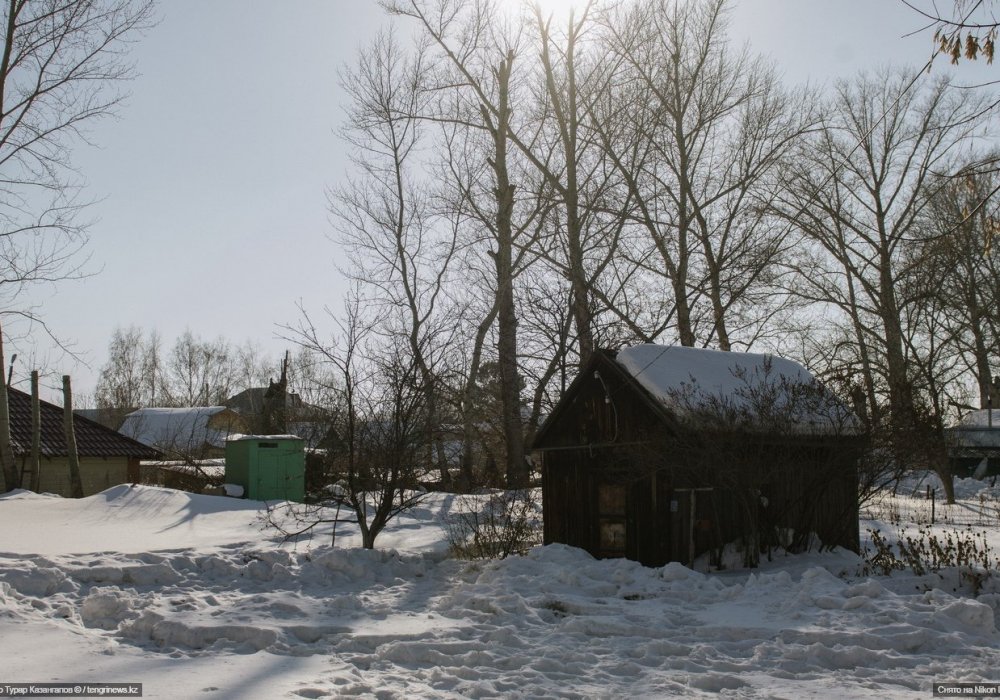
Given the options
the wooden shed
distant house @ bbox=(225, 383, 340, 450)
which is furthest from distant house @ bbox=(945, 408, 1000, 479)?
distant house @ bbox=(225, 383, 340, 450)

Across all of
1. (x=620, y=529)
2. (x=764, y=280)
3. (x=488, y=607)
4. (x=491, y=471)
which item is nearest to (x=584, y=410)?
(x=620, y=529)

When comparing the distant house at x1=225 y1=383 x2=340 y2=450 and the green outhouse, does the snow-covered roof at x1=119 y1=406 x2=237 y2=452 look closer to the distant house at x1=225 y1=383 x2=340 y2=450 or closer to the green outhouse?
the distant house at x1=225 y1=383 x2=340 y2=450

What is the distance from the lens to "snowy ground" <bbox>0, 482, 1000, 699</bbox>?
20.6ft

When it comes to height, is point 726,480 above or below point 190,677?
above

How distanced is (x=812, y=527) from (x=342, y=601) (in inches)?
297

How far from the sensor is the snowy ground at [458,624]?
6266mm

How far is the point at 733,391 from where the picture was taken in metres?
12.5

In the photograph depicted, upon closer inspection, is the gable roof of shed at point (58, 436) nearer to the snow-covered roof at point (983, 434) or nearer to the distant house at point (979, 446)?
the distant house at point (979, 446)

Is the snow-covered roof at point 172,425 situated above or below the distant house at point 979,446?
above

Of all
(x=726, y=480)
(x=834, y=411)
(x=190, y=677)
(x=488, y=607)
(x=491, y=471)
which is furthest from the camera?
(x=491, y=471)

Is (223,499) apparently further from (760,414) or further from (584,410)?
(760,414)

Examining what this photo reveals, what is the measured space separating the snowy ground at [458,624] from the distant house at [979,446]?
93.7 feet

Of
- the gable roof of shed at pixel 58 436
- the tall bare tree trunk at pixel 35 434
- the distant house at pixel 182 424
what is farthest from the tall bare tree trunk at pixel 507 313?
the distant house at pixel 182 424

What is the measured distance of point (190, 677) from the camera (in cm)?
625
